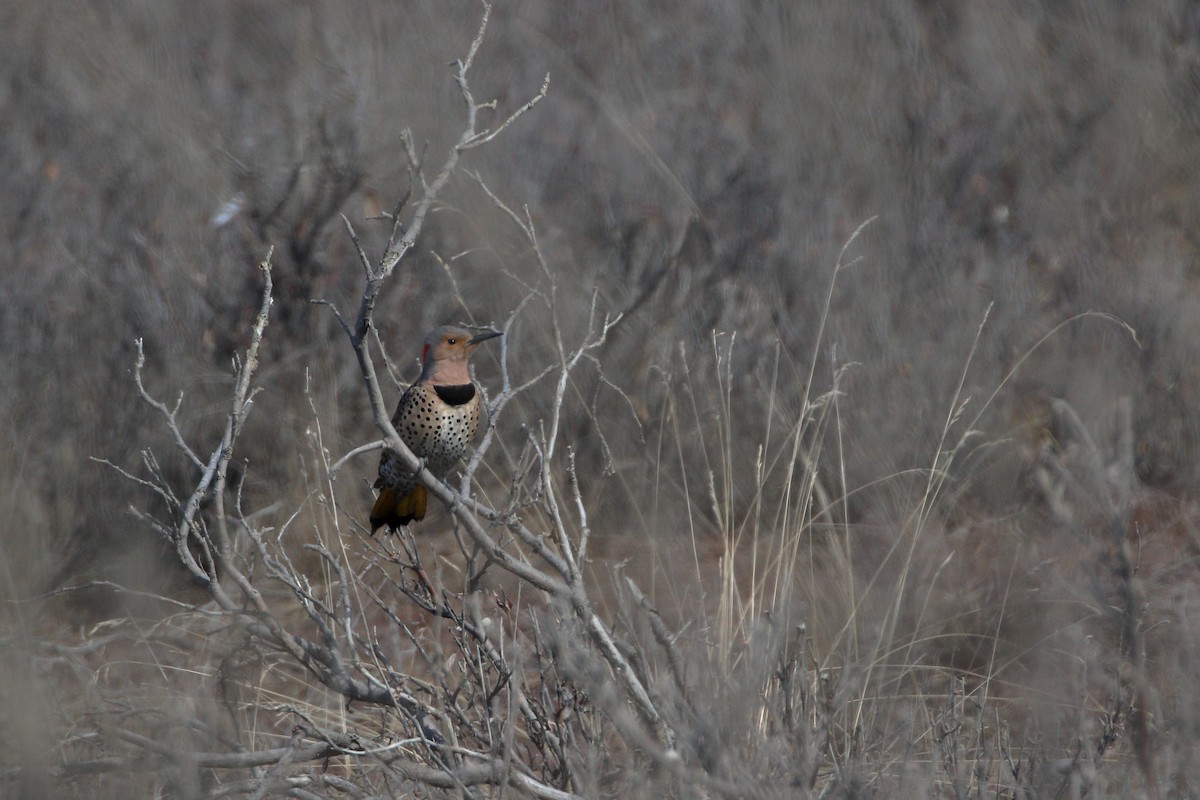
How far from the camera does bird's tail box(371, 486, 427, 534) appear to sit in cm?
369

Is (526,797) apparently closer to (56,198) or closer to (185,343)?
(185,343)

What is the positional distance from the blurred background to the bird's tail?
12.4 inches

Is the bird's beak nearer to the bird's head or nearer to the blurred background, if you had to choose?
the bird's head

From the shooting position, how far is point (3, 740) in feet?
7.87

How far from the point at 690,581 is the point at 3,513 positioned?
7.96ft

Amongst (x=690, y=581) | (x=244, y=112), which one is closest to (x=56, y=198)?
(x=244, y=112)

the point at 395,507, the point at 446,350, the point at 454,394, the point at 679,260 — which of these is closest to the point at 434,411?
the point at 454,394

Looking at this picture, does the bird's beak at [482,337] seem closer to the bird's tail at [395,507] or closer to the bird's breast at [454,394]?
the bird's breast at [454,394]

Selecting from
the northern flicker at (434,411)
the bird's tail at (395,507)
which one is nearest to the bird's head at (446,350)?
the northern flicker at (434,411)

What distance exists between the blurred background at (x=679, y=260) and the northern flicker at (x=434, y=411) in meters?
0.28

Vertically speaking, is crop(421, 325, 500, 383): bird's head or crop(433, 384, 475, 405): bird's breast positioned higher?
crop(421, 325, 500, 383): bird's head

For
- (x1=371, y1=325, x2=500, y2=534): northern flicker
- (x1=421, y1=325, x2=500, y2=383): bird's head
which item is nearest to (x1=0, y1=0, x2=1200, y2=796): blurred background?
(x1=371, y1=325, x2=500, y2=534): northern flicker

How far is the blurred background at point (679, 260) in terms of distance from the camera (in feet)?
15.0

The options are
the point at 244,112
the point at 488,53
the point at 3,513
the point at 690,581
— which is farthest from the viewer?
the point at 488,53
